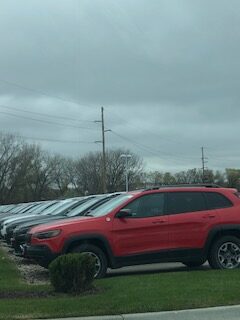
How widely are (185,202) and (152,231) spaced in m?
1.07

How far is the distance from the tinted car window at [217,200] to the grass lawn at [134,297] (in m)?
2.03

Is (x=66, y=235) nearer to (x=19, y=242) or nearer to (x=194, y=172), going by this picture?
(x=19, y=242)

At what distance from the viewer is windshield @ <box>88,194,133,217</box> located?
1109cm

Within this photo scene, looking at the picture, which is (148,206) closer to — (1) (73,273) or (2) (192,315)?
(1) (73,273)

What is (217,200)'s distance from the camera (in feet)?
38.3

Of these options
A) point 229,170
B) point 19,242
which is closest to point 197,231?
point 19,242

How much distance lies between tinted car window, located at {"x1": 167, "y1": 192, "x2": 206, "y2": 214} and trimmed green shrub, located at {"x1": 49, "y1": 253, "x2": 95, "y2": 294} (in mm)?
3091

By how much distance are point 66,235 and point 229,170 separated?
107 m

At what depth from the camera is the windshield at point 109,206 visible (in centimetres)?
1109

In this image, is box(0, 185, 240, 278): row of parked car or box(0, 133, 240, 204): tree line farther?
box(0, 133, 240, 204): tree line

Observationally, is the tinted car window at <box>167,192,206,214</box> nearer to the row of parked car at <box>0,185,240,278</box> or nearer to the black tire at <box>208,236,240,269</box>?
the row of parked car at <box>0,185,240,278</box>

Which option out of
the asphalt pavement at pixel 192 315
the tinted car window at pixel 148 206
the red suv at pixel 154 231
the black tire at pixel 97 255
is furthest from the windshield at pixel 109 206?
the asphalt pavement at pixel 192 315

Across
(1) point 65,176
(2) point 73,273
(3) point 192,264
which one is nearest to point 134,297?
(2) point 73,273

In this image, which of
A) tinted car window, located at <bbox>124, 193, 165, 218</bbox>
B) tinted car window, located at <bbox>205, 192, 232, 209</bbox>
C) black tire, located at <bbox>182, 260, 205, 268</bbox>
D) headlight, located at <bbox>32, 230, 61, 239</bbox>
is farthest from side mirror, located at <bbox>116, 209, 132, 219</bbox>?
black tire, located at <bbox>182, 260, 205, 268</bbox>
